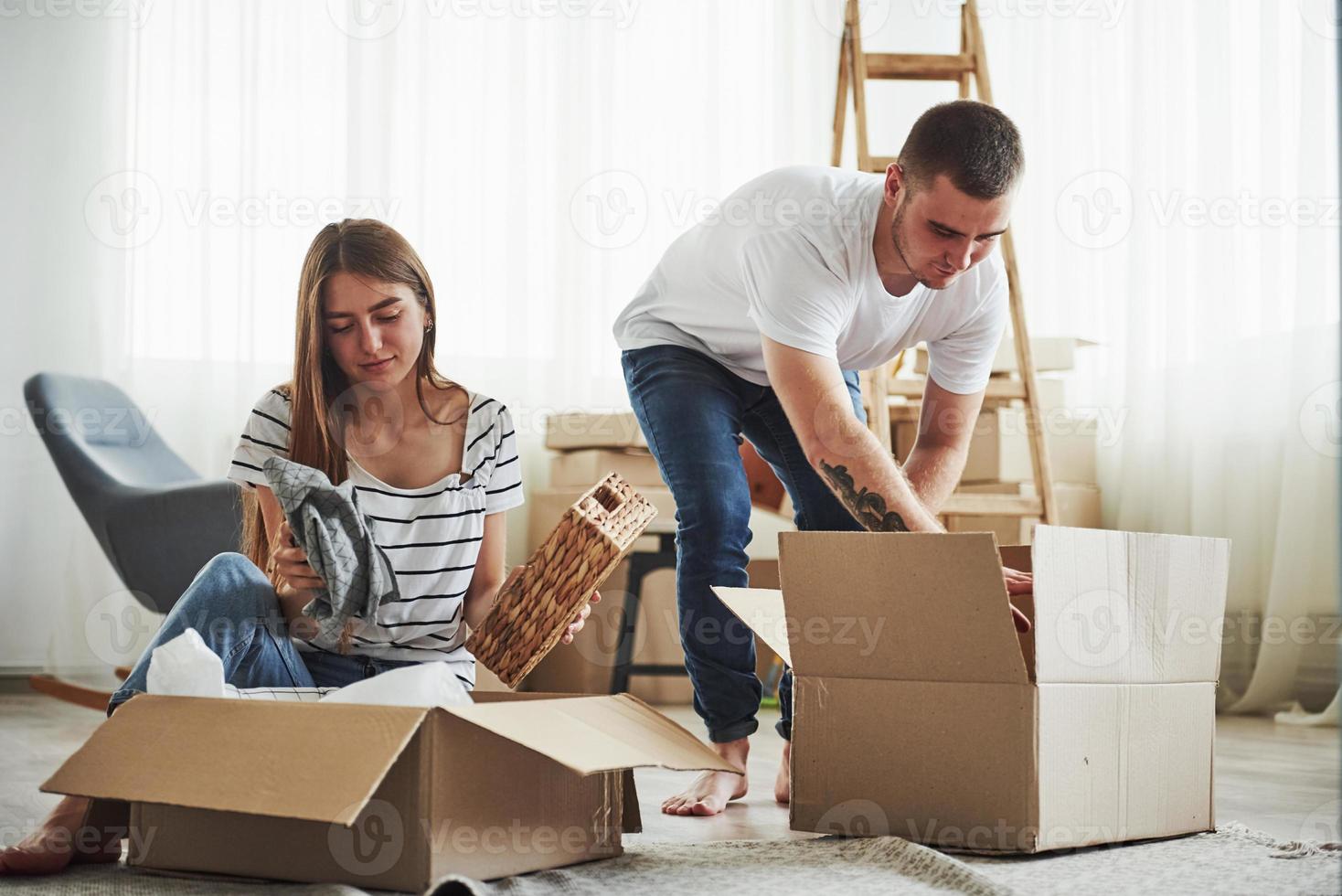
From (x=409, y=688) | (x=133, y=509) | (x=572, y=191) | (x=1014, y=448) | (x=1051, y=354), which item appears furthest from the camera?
(x=572, y=191)

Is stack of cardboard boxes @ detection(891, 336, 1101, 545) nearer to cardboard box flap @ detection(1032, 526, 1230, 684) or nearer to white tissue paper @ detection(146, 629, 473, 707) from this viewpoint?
cardboard box flap @ detection(1032, 526, 1230, 684)

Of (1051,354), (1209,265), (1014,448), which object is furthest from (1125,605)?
(1209,265)

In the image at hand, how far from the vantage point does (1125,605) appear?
45.4 inches

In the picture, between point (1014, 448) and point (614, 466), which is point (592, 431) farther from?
point (1014, 448)

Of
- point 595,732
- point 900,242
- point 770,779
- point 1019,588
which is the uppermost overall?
point 900,242

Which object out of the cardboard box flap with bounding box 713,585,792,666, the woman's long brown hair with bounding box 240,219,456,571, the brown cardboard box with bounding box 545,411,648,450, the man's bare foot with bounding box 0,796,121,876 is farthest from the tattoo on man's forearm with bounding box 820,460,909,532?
the brown cardboard box with bounding box 545,411,648,450

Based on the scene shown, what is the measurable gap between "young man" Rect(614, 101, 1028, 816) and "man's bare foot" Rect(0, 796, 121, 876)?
0.61 m

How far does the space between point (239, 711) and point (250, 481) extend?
14.8 inches

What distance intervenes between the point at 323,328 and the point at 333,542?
0.89ft

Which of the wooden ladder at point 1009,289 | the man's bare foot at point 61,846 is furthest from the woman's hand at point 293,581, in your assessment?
the wooden ladder at point 1009,289

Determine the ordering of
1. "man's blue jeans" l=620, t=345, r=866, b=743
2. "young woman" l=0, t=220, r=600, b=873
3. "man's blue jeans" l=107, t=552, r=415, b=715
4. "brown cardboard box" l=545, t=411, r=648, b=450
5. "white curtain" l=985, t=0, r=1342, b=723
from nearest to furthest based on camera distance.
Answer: "man's blue jeans" l=107, t=552, r=415, b=715 < "young woman" l=0, t=220, r=600, b=873 < "man's blue jeans" l=620, t=345, r=866, b=743 < "white curtain" l=985, t=0, r=1342, b=723 < "brown cardboard box" l=545, t=411, r=648, b=450

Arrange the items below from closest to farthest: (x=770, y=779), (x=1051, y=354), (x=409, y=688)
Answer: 1. (x=409, y=688)
2. (x=770, y=779)
3. (x=1051, y=354)

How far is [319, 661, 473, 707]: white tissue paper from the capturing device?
0.95m

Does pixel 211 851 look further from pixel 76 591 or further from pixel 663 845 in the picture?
pixel 76 591
